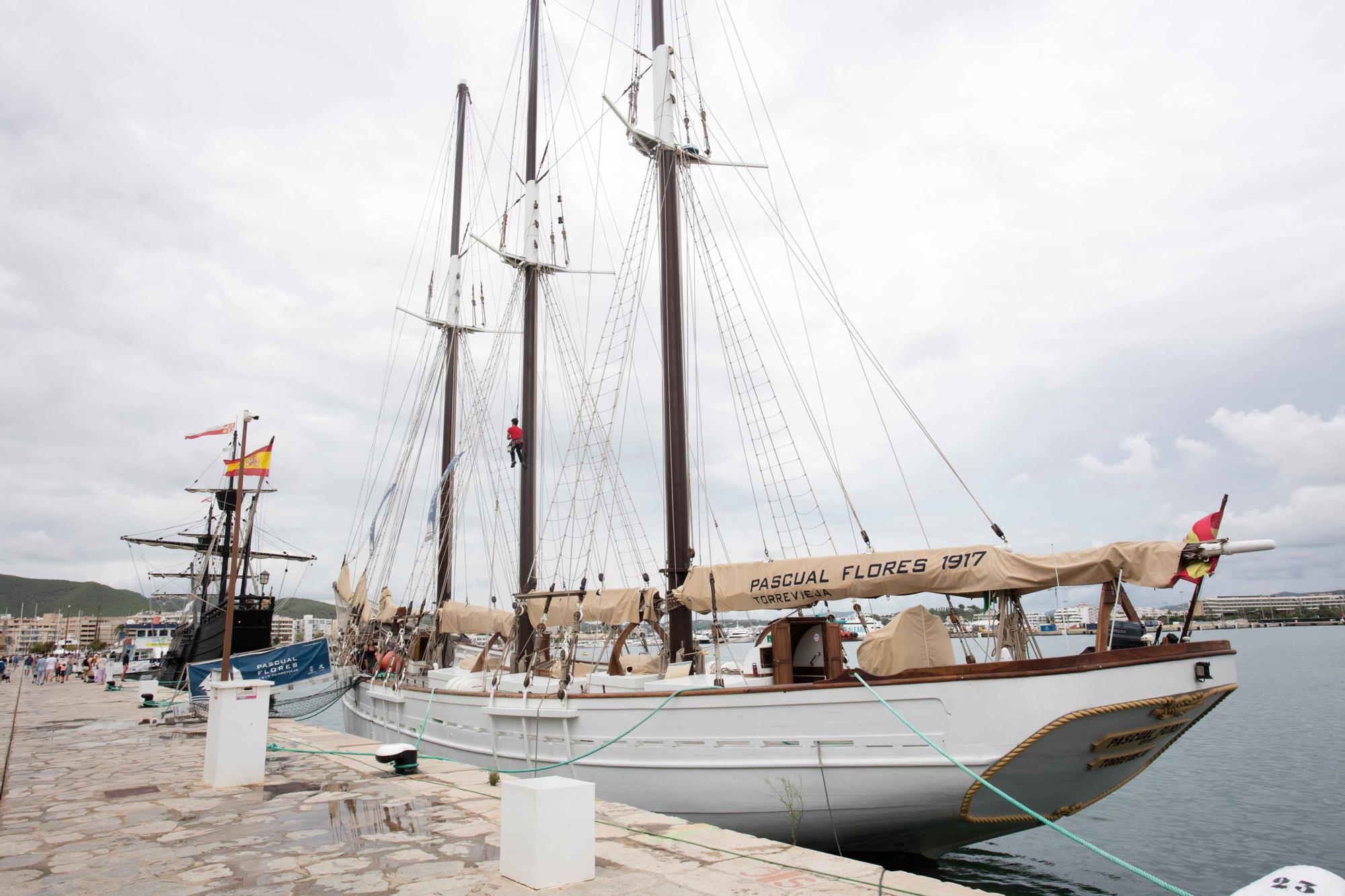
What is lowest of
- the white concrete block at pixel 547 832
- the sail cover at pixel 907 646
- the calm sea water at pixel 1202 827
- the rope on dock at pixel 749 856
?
the calm sea water at pixel 1202 827

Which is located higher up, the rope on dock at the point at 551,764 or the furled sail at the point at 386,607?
the furled sail at the point at 386,607

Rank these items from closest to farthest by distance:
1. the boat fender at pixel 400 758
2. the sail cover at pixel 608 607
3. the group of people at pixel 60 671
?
1. the boat fender at pixel 400 758
2. the sail cover at pixel 608 607
3. the group of people at pixel 60 671

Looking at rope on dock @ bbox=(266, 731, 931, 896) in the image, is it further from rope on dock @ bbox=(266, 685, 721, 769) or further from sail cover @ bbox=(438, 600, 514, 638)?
sail cover @ bbox=(438, 600, 514, 638)

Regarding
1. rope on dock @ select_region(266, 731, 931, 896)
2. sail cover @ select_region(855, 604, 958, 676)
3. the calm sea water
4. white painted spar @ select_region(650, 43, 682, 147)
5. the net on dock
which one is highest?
white painted spar @ select_region(650, 43, 682, 147)

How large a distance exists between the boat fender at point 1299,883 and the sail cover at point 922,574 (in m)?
5.00

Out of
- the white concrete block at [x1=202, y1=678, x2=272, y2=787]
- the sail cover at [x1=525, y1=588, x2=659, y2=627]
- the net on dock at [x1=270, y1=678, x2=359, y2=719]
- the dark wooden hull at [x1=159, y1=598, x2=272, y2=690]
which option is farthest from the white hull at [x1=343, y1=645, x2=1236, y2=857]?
the dark wooden hull at [x1=159, y1=598, x2=272, y2=690]

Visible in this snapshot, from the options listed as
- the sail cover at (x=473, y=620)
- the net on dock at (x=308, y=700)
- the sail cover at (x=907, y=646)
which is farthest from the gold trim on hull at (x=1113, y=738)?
the net on dock at (x=308, y=700)

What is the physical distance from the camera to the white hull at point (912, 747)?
8.22 meters

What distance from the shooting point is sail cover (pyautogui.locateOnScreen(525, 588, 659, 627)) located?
42.6 ft

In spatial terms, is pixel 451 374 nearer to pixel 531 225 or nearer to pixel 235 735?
pixel 531 225

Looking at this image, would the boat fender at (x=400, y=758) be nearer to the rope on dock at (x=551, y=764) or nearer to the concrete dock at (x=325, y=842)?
the concrete dock at (x=325, y=842)

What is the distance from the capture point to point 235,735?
937 centimetres

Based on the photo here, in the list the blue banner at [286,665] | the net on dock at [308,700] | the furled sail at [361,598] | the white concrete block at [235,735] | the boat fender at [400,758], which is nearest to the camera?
the white concrete block at [235,735]

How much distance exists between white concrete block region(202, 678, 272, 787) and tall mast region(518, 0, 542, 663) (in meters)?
7.89
